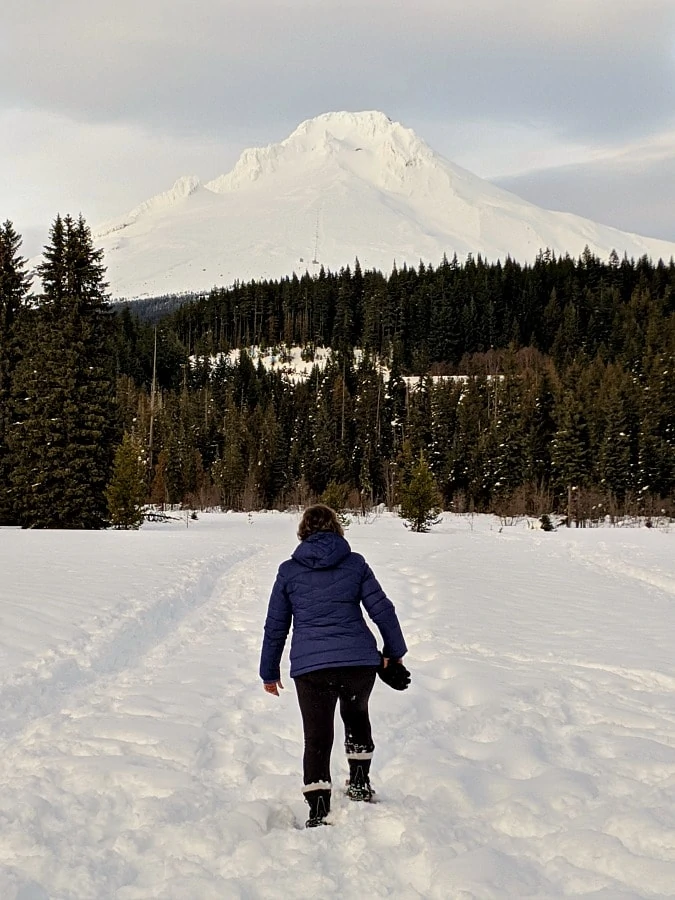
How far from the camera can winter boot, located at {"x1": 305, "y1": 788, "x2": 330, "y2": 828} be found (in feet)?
14.2

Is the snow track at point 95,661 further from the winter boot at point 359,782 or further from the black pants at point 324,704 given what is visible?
the winter boot at point 359,782

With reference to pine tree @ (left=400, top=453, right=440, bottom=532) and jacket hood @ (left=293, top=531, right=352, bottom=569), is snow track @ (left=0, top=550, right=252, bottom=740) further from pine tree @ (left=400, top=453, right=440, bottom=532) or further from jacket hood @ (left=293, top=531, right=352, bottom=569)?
pine tree @ (left=400, top=453, right=440, bottom=532)

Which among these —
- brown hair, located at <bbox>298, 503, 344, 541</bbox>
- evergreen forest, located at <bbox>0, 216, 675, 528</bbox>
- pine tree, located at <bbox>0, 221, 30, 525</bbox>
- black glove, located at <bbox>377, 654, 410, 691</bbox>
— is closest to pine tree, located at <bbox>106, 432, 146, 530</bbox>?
evergreen forest, located at <bbox>0, 216, 675, 528</bbox>

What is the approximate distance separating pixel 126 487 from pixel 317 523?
945 inches

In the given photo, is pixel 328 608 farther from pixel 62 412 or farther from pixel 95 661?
pixel 62 412

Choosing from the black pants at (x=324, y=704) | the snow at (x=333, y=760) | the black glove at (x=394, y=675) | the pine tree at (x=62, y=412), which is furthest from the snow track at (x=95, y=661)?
the pine tree at (x=62, y=412)

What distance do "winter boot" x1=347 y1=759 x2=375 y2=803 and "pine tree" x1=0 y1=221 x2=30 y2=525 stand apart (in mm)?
28335

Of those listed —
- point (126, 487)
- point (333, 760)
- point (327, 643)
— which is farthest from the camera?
point (126, 487)

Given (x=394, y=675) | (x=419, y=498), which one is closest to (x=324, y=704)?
(x=394, y=675)

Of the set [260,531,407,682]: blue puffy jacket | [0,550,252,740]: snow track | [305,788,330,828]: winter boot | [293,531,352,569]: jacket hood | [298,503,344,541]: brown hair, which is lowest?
[0,550,252,740]: snow track

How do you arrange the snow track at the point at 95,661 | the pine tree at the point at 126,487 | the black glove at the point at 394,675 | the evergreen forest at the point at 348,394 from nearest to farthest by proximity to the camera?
the black glove at the point at 394,675, the snow track at the point at 95,661, the pine tree at the point at 126,487, the evergreen forest at the point at 348,394

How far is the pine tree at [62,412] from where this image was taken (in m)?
28.7

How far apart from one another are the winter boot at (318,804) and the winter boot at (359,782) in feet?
0.68

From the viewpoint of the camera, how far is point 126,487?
27.5 m
